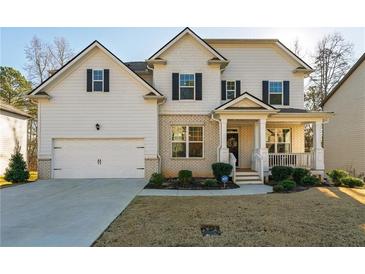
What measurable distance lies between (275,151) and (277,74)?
4901 millimetres

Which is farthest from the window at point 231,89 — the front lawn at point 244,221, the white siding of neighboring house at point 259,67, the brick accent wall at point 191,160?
the front lawn at point 244,221

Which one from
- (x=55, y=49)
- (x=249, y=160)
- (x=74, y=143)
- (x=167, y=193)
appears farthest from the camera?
(x=55, y=49)

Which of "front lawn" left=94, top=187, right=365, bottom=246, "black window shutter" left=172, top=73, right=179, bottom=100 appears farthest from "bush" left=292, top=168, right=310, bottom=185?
"black window shutter" left=172, top=73, right=179, bottom=100

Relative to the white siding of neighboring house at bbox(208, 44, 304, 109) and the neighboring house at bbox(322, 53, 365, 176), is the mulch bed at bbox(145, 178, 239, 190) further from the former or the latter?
→ the neighboring house at bbox(322, 53, 365, 176)

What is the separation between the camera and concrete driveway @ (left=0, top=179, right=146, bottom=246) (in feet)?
17.1

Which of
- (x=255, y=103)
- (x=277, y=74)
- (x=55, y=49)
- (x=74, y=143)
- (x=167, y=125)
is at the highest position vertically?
(x=55, y=49)

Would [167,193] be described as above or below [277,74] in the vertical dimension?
below

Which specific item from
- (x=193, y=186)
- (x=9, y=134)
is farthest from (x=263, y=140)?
(x=9, y=134)

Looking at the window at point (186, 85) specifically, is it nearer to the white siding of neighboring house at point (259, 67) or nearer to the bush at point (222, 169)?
the white siding of neighboring house at point (259, 67)

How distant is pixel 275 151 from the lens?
15562mm

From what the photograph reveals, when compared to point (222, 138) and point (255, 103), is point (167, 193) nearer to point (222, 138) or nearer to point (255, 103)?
point (222, 138)

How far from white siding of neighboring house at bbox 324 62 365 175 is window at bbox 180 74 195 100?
11.1 metres
